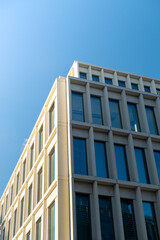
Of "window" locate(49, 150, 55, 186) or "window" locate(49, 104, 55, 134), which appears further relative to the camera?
"window" locate(49, 104, 55, 134)

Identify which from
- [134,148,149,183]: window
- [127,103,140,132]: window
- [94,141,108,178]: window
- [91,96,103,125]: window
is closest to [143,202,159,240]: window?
[134,148,149,183]: window

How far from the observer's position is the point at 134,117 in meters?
30.2

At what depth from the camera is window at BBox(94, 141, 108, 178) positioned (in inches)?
1003

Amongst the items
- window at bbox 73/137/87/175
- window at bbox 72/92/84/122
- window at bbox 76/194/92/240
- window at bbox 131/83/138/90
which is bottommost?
window at bbox 76/194/92/240

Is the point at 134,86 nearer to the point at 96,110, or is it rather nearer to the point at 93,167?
the point at 96,110

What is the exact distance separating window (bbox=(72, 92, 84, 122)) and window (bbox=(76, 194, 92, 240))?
6582 millimetres

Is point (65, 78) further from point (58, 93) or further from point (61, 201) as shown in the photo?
point (61, 201)

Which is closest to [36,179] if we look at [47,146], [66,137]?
[47,146]

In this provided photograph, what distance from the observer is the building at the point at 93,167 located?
23.2m

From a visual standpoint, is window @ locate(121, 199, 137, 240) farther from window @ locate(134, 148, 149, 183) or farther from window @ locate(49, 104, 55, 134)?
window @ locate(49, 104, 55, 134)

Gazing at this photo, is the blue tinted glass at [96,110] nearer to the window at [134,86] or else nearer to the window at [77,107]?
the window at [77,107]

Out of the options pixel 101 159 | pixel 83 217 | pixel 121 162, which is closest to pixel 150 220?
pixel 121 162

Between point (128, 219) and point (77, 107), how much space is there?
31.6 feet

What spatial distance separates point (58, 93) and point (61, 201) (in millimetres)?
9605
